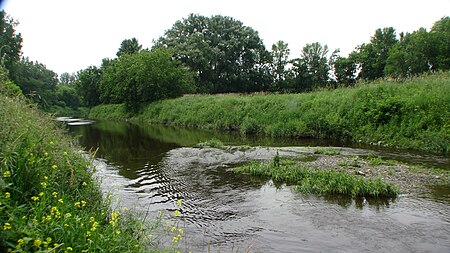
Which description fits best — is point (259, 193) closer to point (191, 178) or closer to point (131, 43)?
point (191, 178)

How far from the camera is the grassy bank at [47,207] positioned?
346 cm

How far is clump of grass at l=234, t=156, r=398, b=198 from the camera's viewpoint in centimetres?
884

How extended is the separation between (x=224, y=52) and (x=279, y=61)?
50.5ft

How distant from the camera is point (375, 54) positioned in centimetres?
6919

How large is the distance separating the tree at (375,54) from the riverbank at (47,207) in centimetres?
6901

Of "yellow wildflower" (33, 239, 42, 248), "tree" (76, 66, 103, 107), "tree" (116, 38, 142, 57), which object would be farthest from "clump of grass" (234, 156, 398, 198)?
"tree" (116, 38, 142, 57)

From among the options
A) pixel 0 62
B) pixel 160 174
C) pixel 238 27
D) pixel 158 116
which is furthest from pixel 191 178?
pixel 238 27

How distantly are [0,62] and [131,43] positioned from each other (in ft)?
240

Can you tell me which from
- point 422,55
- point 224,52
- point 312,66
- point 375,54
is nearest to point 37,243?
point 224,52

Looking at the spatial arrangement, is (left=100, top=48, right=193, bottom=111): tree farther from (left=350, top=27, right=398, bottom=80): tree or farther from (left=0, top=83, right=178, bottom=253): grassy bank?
(left=0, top=83, right=178, bottom=253): grassy bank

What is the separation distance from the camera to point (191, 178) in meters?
11.4

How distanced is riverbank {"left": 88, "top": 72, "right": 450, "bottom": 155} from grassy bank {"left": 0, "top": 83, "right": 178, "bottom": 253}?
1476 cm

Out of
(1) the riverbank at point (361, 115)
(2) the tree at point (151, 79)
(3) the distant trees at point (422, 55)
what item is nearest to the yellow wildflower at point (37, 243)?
(1) the riverbank at point (361, 115)

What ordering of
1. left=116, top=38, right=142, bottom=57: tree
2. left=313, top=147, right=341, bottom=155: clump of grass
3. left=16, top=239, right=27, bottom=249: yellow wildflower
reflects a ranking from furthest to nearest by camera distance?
left=116, top=38, right=142, bottom=57: tree
left=313, top=147, right=341, bottom=155: clump of grass
left=16, top=239, right=27, bottom=249: yellow wildflower
